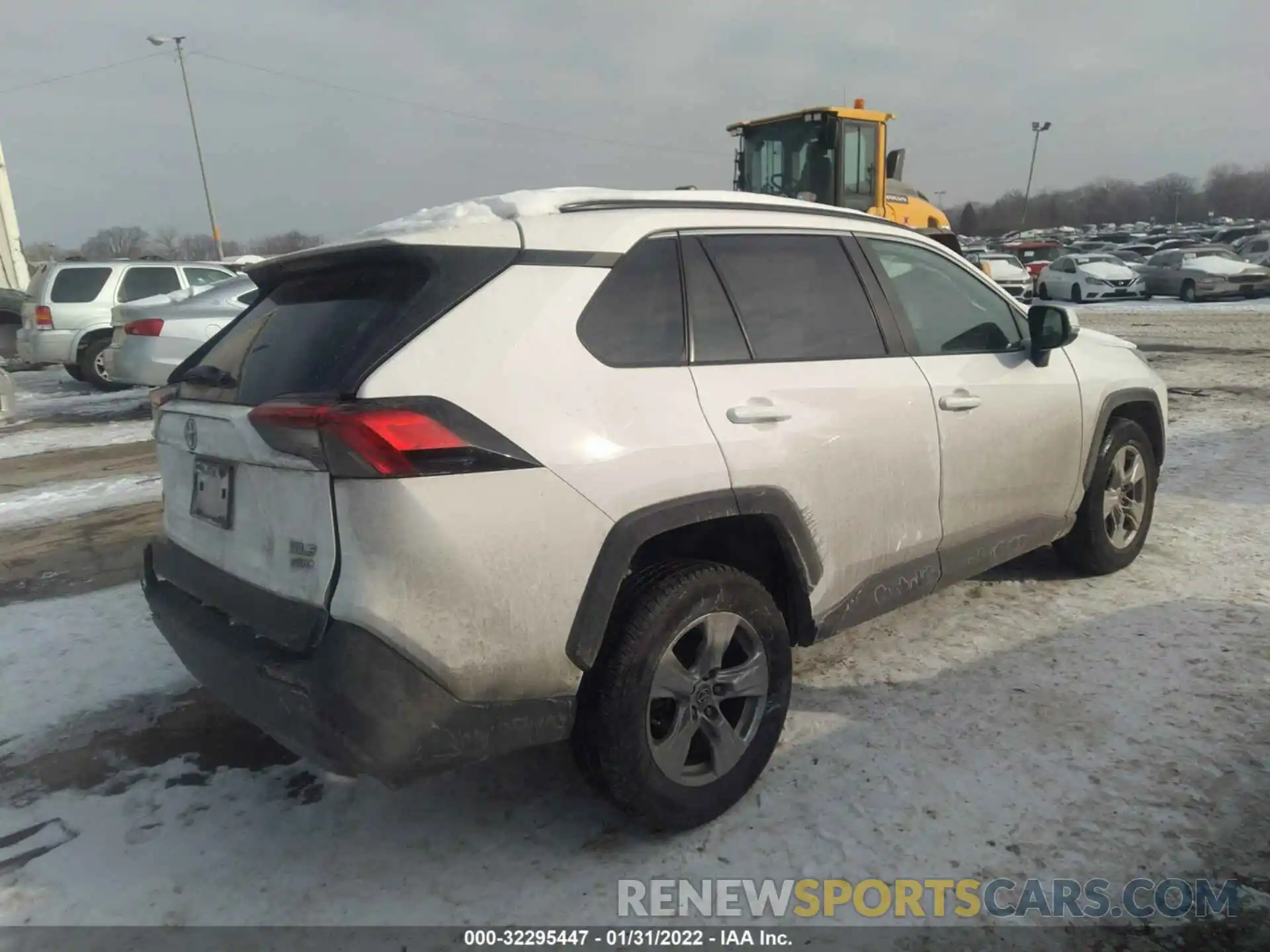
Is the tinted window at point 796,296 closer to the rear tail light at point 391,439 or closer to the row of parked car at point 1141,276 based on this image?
the rear tail light at point 391,439

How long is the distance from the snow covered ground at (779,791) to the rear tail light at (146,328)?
6523 mm

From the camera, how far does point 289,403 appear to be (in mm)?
2230

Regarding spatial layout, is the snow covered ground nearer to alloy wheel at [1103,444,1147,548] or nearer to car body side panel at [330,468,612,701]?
alloy wheel at [1103,444,1147,548]

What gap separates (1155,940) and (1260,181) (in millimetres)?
128481

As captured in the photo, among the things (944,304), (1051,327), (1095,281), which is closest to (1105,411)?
(1051,327)

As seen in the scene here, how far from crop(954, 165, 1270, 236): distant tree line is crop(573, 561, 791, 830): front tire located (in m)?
104

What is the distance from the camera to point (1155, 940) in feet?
7.26

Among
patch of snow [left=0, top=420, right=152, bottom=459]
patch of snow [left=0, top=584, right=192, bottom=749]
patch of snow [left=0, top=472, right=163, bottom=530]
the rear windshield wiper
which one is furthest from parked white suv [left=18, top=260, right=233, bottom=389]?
the rear windshield wiper

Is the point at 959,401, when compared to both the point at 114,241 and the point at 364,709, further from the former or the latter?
the point at 114,241

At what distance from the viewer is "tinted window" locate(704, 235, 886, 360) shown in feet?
9.73

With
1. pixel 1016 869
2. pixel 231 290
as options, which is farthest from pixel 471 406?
pixel 231 290

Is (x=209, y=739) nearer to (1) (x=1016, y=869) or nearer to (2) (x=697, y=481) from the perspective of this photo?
(2) (x=697, y=481)

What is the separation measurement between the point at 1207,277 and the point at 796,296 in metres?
25.9

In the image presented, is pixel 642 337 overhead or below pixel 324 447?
overhead
